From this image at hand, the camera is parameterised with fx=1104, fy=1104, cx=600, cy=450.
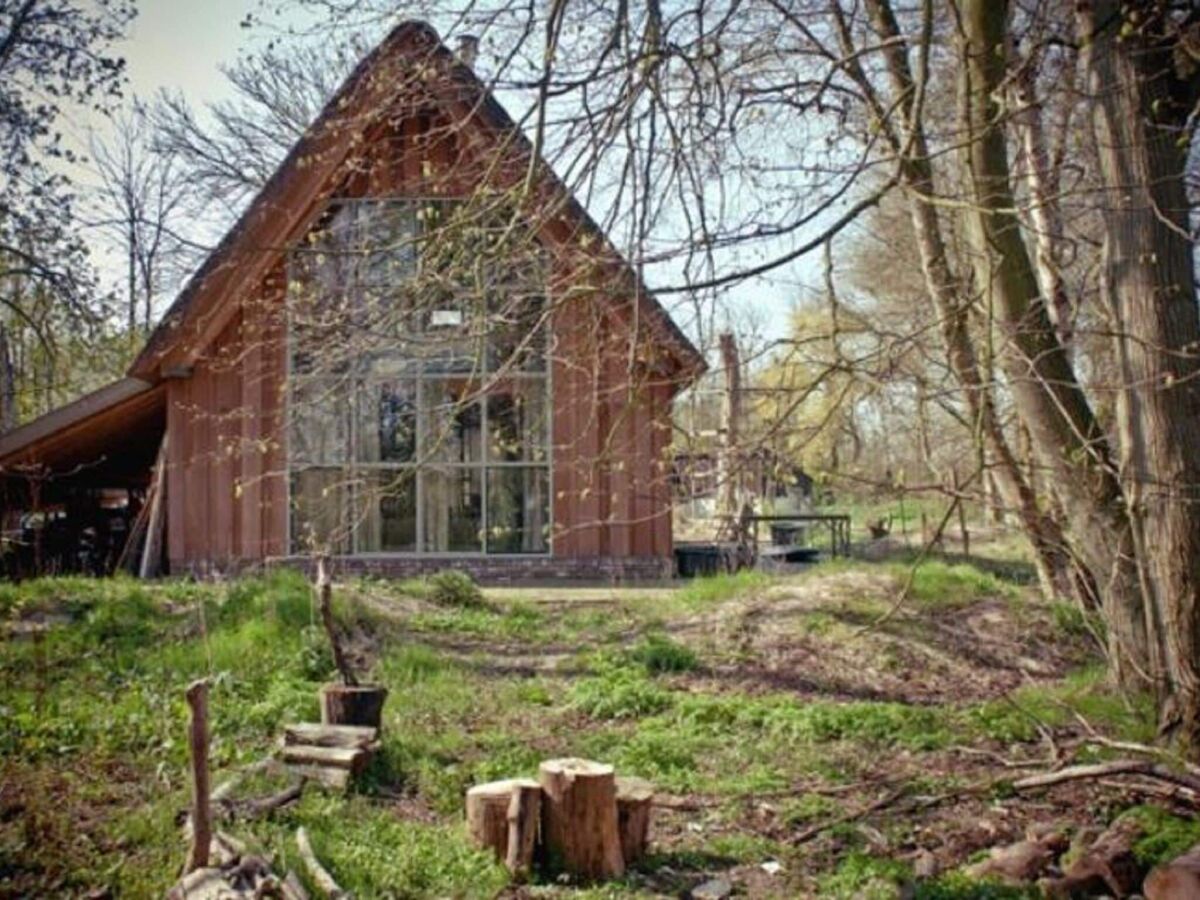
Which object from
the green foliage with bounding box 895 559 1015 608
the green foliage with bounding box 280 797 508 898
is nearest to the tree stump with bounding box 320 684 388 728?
→ the green foliage with bounding box 280 797 508 898

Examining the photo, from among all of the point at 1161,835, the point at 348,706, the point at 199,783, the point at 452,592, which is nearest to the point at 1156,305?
the point at 1161,835

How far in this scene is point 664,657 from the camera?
8422mm

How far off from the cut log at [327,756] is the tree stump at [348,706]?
1.12 ft

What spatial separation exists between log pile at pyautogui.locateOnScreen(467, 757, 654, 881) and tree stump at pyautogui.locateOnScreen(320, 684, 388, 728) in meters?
→ 1.36

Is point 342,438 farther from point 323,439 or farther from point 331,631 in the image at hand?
point 331,631

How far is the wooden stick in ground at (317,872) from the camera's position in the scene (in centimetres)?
399

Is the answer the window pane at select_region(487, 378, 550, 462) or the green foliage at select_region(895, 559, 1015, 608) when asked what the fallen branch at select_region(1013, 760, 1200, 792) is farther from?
the window pane at select_region(487, 378, 550, 462)

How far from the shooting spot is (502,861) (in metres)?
4.57

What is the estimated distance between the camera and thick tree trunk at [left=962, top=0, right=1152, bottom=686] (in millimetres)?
6512

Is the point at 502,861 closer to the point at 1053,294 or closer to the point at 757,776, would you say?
the point at 757,776

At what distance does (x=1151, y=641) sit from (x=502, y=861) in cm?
372

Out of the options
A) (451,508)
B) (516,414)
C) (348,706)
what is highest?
(516,414)

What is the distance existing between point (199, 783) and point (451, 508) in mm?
9424

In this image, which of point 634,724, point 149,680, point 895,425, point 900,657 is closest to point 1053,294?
point 895,425
